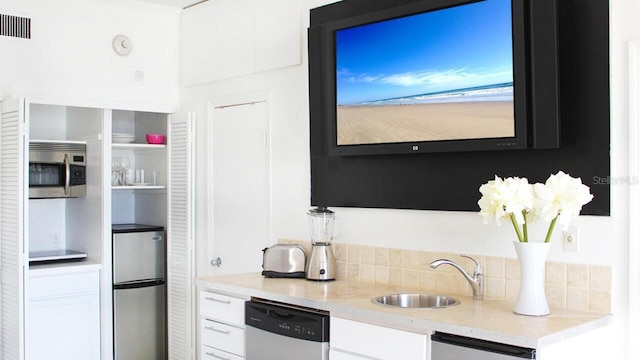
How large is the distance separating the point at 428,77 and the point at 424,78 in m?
0.02

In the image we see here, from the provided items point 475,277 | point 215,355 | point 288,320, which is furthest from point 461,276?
point 215,355

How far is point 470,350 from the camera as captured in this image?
8.52 ft

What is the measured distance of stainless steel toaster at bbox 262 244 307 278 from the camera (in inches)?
155

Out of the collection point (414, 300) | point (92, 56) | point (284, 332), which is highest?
point (92, 56)

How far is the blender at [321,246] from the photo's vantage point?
3836 millimetres

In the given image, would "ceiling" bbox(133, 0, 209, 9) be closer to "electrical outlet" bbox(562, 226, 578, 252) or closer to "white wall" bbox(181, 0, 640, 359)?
"white wall" bbox(181, 0, 640, 359)

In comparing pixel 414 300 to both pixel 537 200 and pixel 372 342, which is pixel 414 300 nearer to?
pixel 372 342

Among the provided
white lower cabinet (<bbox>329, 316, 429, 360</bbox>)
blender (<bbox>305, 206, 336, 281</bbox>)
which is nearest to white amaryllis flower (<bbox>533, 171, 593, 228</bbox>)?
white lower cabinet (<bbox>329, 316, 429, 360</bbox>)

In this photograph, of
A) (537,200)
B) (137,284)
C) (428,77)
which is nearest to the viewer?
(537,200)

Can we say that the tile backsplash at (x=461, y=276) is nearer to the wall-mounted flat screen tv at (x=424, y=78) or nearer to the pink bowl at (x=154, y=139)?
the wall-mounted flat screen tv at (x=424, y=78)

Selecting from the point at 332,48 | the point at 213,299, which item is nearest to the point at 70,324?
the point at 213,299

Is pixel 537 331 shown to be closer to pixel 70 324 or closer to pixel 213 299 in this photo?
pixel 213 299

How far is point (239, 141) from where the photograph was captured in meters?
4.69

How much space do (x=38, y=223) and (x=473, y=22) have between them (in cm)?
356
